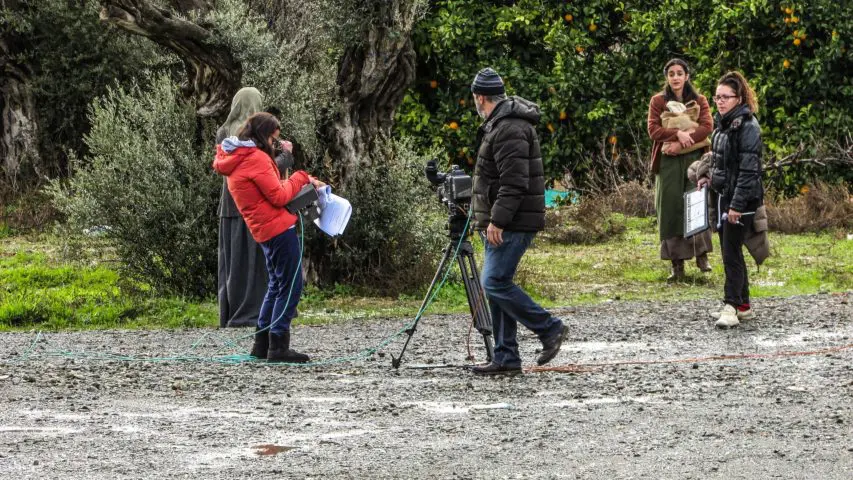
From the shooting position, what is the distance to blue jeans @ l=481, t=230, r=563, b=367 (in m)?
8.55

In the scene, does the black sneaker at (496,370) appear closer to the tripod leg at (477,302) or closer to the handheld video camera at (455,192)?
the tripod leg at (477,302)

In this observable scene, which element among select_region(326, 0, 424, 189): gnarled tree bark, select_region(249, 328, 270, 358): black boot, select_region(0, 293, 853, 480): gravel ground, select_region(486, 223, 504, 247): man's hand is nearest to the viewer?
select_region(0, 293, 853, 480): gravel ground

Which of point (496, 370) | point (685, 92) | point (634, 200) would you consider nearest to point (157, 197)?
point (496, 370)

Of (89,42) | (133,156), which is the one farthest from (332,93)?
(89,42)

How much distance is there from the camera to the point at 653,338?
34.3 feet

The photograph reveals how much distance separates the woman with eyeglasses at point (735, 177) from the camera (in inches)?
408

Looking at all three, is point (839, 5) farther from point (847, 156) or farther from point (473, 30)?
point (473, 30)

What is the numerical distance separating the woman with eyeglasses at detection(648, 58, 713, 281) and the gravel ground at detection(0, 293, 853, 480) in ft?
7.93

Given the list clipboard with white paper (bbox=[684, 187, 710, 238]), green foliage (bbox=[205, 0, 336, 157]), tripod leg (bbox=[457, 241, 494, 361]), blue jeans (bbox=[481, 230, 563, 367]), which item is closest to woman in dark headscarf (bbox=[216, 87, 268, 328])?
green foliage (bbox=[205, 0, 336, 157])

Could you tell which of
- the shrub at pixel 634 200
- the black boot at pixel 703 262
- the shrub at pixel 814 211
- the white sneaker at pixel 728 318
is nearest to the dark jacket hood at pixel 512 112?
the white sneaker at pixel 728 318

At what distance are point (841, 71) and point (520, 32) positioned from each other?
178 inches

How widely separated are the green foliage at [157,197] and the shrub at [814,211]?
801cm

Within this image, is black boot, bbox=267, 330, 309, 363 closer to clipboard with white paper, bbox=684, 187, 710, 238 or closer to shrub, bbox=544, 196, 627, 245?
clipboard with white paper, bbox=684, 187, 710, 238

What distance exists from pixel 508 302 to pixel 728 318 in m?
2.87
